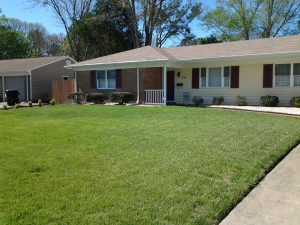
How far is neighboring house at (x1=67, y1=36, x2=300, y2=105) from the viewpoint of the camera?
1781cm

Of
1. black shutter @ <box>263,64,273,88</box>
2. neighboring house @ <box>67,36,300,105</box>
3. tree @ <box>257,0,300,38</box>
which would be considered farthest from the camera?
tree @ <box>257,0,300,38</box>

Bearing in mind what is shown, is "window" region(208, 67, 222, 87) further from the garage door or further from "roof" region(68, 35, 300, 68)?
the garage door

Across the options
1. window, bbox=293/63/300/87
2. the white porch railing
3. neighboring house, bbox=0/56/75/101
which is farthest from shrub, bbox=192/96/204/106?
neighboring house, bbox=0/56/75/101

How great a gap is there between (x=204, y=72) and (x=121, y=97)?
5059 millimetres

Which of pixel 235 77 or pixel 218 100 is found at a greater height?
pixel 235 77

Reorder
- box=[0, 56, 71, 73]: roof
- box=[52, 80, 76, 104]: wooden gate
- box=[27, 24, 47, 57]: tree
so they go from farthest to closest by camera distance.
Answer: box=[27, 24, 47, 57]: tree → box=[0, 56, 71, 73]: roof → box=[52, 80, 76, 104]: wooden gate

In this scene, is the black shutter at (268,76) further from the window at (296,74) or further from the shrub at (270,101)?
the window at (296,74)

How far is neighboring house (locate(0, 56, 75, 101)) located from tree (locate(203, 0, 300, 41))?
18.2 m

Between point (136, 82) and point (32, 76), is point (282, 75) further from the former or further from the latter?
point (32, 76)

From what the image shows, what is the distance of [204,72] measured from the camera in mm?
20281

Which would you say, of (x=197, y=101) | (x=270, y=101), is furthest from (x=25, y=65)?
(x=270, y=101)

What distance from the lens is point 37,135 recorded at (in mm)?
8578

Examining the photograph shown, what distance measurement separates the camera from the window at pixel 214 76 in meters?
19.8

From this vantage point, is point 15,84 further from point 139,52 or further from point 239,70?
point 239,70
